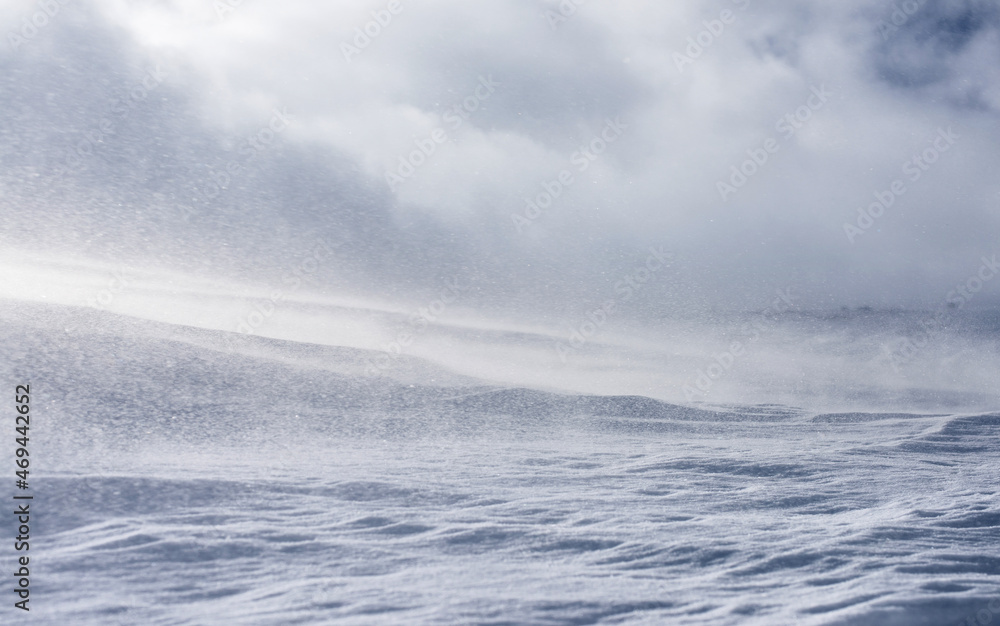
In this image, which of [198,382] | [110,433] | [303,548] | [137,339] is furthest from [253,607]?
[137,339]

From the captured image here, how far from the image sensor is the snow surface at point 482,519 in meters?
3.20

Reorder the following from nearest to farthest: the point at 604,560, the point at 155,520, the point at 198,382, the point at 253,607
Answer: the point at 253,607 → the point at 604,560 → the point at 155,520 → the point at 198,382

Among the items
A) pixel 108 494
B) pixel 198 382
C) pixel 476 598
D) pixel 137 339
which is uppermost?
pixel 137 339

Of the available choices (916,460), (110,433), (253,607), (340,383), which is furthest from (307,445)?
(916,460)

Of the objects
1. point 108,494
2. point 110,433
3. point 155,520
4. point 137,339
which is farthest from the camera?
point 137,339

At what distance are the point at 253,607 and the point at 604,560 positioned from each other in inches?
69.3

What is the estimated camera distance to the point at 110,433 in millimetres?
7203

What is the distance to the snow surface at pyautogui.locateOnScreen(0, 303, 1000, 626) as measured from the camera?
3195 mm

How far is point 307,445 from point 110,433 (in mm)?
1965

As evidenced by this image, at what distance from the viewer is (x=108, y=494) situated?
180 inches

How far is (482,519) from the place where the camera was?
448cm

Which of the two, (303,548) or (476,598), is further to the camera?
(303,548)

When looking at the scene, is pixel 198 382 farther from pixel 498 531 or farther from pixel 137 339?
pixel 498 531

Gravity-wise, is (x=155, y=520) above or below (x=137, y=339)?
below
